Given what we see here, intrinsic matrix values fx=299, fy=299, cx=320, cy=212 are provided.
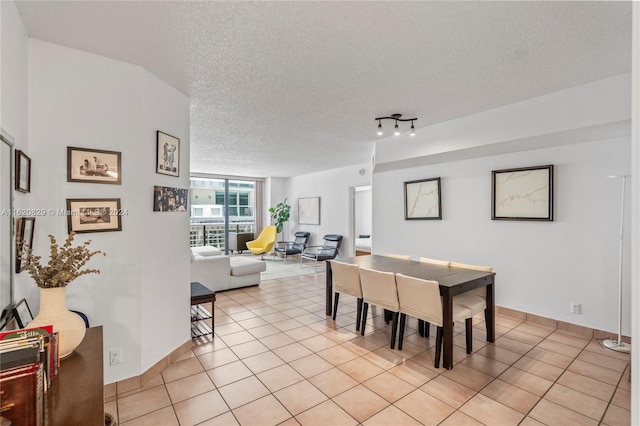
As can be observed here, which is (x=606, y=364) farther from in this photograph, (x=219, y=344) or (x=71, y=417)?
(x=71, y=417)

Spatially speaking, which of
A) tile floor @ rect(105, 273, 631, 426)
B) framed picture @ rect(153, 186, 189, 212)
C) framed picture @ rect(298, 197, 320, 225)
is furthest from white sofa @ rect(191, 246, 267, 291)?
framed picture @ rect(298, 197, 320, 225)

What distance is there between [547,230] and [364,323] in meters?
2.39

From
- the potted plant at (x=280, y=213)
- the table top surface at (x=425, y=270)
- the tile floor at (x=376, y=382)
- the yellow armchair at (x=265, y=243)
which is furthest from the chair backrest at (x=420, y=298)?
the potted plant at (x=280, y=213)

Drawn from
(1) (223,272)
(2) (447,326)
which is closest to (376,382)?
(2) (447,326)

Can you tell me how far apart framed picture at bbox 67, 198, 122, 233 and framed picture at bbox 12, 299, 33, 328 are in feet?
1.93

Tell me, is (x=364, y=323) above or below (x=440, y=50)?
below

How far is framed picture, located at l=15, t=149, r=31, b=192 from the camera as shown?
1.69 metres

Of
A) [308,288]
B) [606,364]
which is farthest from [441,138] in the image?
[308,288]

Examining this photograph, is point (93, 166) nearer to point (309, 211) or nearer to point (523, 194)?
point (523, 194)

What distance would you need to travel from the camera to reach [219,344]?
3141 millimetres

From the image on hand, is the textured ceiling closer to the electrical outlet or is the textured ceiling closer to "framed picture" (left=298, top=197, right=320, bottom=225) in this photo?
the electrical outlet

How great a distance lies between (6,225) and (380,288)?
2783 millimetres

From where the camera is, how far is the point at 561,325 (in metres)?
3.40

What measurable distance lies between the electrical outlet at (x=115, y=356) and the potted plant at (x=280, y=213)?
6.53 m
